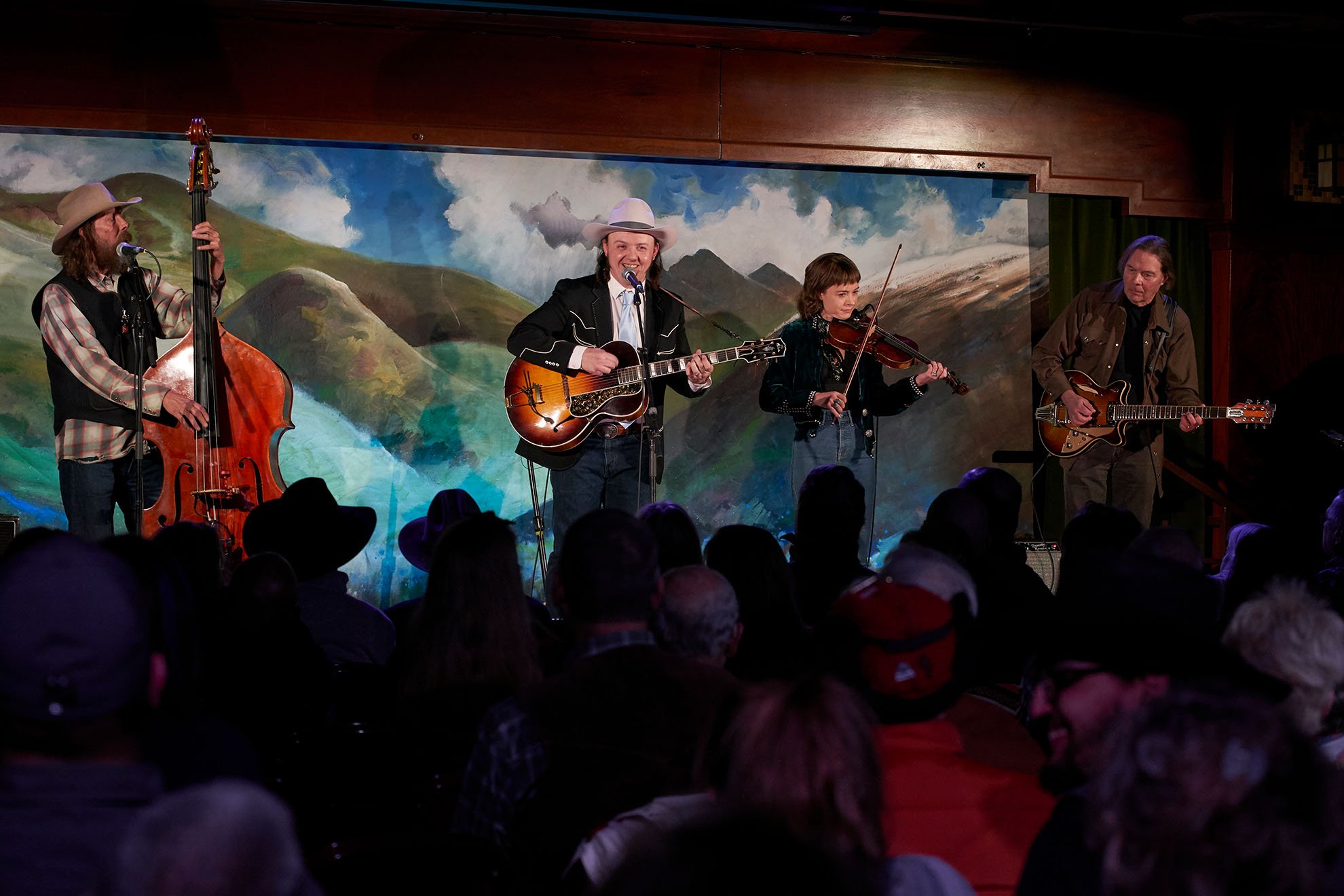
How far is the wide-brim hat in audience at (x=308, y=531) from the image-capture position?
4.29m

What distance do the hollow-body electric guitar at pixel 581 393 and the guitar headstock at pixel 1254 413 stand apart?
10.4ft

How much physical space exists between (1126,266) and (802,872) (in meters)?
7.46

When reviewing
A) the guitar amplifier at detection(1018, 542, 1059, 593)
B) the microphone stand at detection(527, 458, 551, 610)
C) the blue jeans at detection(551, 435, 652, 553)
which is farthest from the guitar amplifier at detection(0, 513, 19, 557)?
the guitar amplifier at detection(1018, 542, 1059, 593)

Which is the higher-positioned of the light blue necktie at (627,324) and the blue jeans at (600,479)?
the light blue necktie at (627,324)

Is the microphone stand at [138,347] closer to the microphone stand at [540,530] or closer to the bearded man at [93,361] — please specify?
the bearded man at [93,361]

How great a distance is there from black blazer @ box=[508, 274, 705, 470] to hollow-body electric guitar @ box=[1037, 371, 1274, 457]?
2.54m

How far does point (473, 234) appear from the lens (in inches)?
322

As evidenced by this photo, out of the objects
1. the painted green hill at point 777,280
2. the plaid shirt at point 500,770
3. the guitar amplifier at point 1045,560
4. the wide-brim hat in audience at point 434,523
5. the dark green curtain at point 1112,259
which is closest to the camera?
the plaid shirt at point 500,770

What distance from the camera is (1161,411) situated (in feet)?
25.5

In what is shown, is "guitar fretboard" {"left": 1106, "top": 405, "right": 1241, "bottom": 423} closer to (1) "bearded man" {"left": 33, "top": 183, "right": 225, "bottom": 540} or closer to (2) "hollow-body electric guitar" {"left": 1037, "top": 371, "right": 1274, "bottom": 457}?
(2) "hollow-body electric guitar" {"left": 1037, "top": 371, "right": 1274, "bottom": 457}

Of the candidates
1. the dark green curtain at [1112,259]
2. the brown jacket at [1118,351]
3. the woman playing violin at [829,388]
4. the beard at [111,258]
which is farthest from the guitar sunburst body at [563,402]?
the dark green curtain at [1112,259]

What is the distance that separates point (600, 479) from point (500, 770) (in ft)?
14.9

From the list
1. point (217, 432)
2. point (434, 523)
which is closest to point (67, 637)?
point (434, 523)

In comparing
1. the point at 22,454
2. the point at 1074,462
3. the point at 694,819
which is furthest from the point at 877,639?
the point at 22,454
